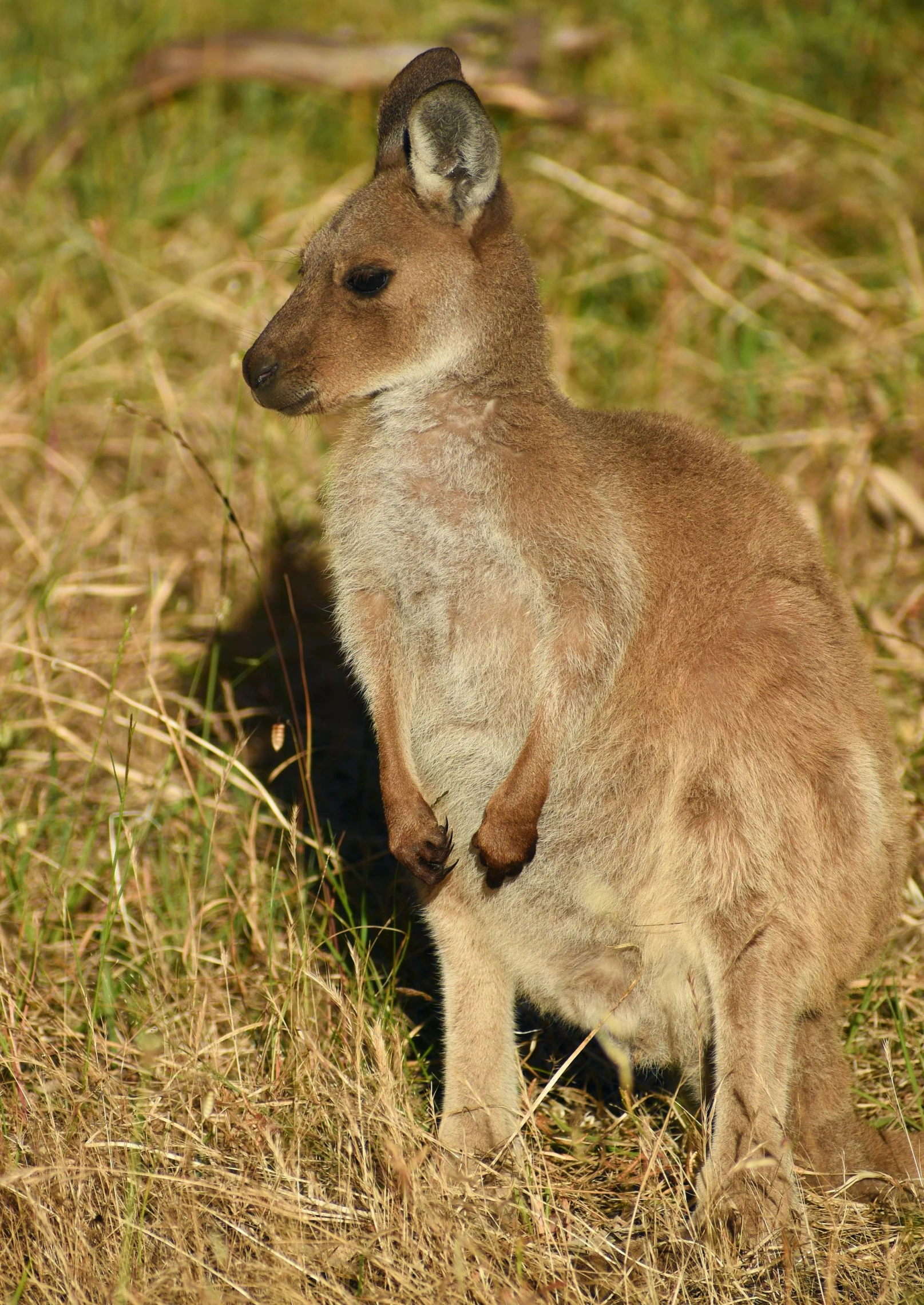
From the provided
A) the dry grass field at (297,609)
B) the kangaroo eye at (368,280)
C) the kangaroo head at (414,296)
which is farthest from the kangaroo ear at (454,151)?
the dry grass field at (297,609)

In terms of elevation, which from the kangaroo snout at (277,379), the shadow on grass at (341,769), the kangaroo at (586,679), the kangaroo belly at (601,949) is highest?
the kangaroo snout at (277,379)

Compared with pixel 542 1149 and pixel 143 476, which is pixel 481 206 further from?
pixel 143 476

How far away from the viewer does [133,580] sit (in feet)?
14.9

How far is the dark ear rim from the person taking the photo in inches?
120

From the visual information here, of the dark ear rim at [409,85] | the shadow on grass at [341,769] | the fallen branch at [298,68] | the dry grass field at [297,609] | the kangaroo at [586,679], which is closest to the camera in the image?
the dry grass field at [297,609]

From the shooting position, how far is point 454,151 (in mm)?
2818

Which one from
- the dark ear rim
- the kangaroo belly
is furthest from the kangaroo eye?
the kangaroo belly

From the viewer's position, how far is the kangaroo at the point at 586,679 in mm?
2721

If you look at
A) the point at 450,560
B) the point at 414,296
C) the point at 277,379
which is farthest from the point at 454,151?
the point at 450,560

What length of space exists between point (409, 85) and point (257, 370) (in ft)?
2.68

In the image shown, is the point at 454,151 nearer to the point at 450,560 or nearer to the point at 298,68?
the point at 450,560

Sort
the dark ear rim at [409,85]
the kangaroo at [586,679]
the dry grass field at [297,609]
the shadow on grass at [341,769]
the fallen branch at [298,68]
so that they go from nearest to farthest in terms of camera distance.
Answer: the dry grass field at [297,609]
the kangaroo at [586,679]
the dark ear rim at [409,85]
the shadow on grass at [341,769]
the fallen branch at [298,68]

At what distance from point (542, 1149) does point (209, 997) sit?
88 centimetres

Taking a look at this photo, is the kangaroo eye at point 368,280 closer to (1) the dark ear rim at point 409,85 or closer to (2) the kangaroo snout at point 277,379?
(2) the kangaroo snout at point 277,379
